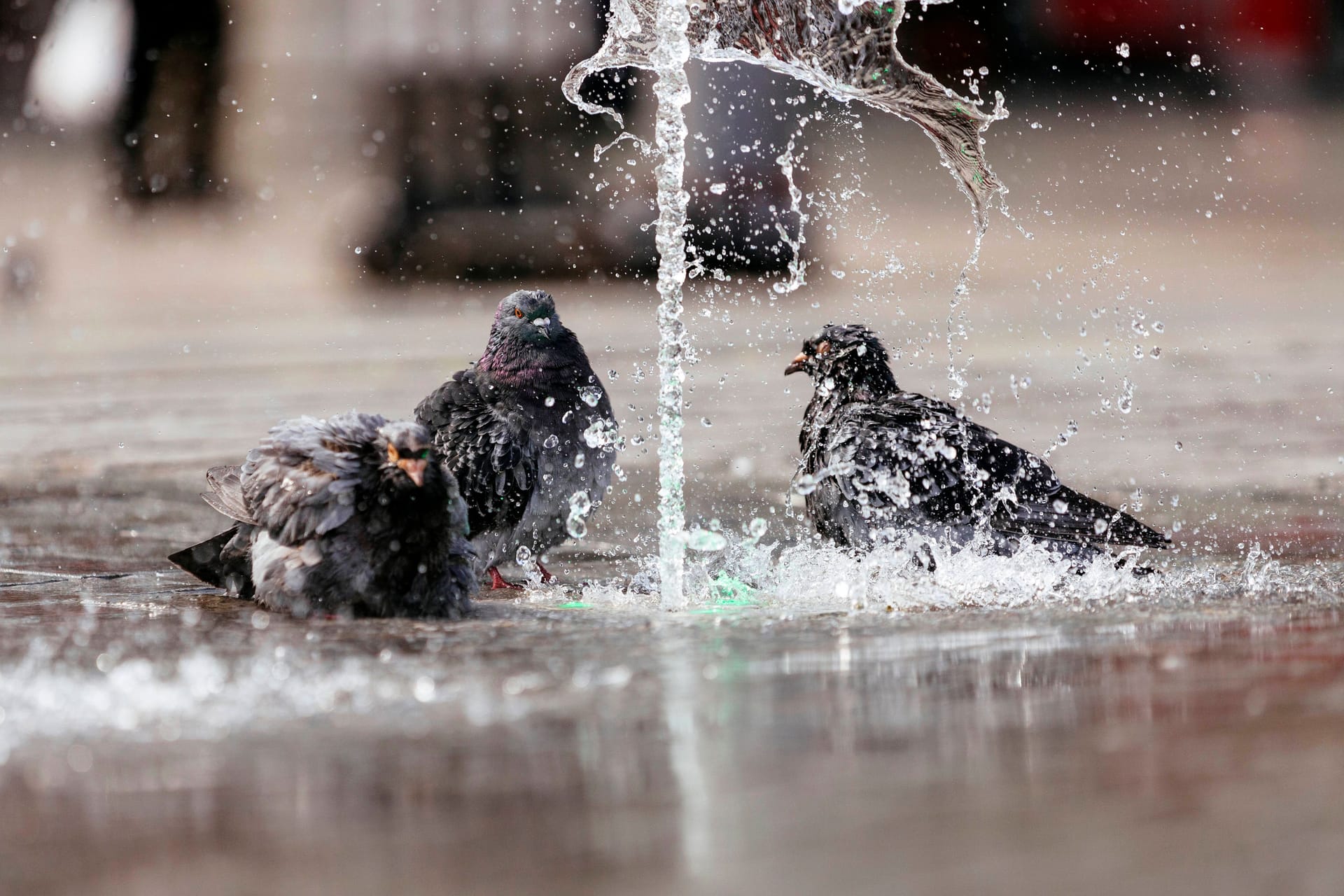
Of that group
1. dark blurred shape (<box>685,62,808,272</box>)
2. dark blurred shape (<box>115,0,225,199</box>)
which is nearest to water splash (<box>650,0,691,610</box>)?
dark blurred shape (<box>685,62,808,272</box>)

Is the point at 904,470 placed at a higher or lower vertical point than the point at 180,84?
lower

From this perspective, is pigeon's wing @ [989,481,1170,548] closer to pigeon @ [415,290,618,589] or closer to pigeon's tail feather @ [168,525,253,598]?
pigeon @ [415,290,618,589]

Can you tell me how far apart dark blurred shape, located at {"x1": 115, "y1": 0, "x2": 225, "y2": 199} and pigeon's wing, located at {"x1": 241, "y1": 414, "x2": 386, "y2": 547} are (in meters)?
18.4

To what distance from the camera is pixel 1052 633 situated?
13.7 feet

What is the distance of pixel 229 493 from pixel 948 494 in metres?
2.20

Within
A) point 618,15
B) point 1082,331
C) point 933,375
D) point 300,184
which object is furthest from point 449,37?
point 618,15

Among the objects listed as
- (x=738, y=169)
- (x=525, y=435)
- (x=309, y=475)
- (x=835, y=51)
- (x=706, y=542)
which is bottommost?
(x=706, y=542)

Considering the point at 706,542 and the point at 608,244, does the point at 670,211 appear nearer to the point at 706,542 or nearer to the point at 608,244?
the point at 706,542

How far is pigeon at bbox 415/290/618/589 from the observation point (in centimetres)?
571

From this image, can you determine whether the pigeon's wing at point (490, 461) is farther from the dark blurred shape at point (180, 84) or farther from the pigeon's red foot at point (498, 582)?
the dark blurred shape at point (180, 84)

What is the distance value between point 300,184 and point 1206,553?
57.0 feet

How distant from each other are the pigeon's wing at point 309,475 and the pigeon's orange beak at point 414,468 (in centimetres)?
18

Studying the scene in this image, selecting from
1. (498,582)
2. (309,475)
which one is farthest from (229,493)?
(498,582)

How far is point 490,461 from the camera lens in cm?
569
